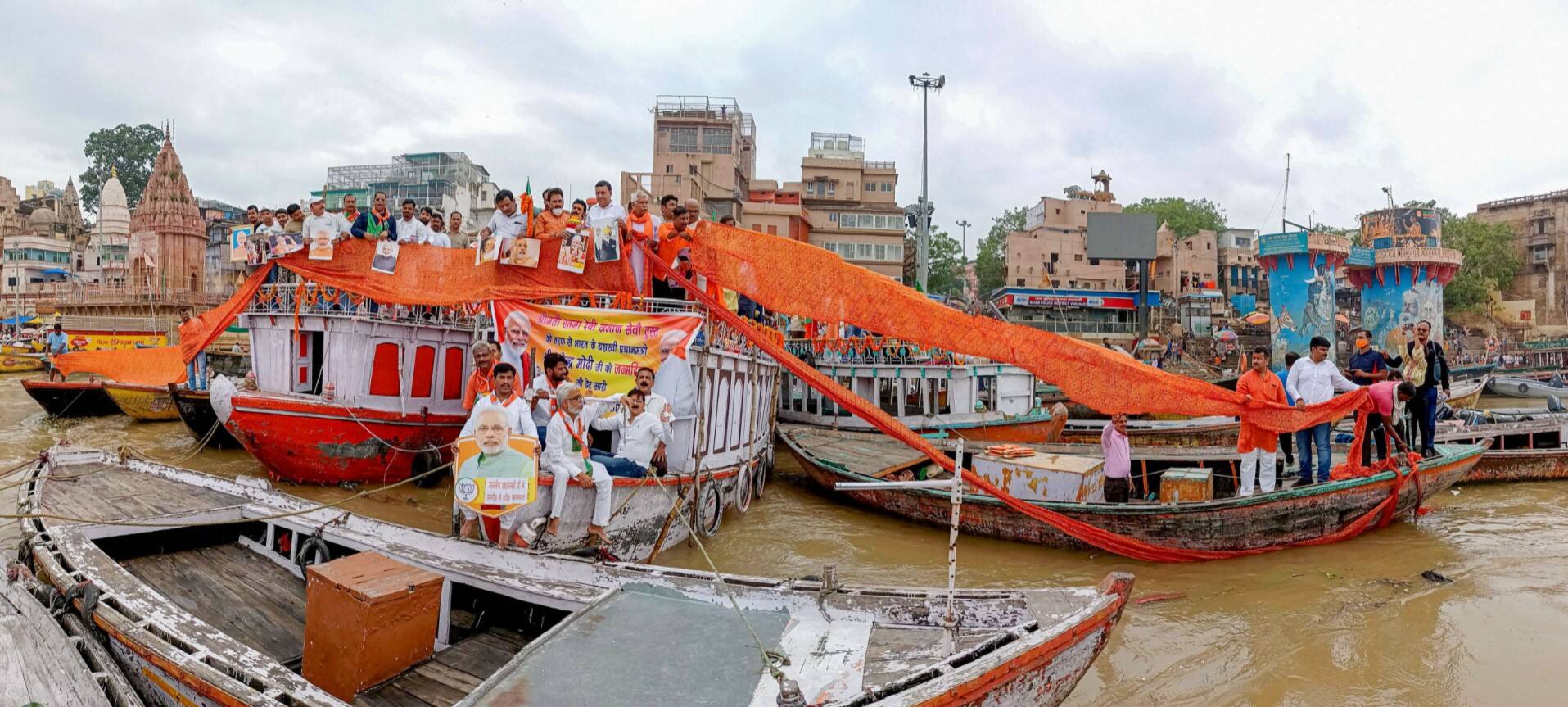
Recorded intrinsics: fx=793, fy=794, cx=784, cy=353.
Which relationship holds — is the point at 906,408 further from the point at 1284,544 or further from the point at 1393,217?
the point at 1393,217

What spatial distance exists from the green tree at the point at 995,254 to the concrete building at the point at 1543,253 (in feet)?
108

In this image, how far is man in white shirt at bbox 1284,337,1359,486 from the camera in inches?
369

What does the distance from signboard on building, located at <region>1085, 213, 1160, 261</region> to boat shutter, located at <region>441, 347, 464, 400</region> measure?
37.3m

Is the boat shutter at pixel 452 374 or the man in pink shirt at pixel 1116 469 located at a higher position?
the boat shutter at pixel 452 374

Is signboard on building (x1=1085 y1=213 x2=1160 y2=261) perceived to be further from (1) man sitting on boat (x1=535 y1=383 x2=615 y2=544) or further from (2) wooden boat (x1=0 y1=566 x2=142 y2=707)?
(2) wooden boat (x1=0 y1=566 x2=142 y2=707)

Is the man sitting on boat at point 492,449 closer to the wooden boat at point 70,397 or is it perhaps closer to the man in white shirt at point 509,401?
the man in white shirt at point 509,401

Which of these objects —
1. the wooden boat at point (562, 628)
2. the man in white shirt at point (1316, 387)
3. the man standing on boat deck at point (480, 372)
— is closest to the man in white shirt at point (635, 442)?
the man standing on boat deck at point (480, 372)

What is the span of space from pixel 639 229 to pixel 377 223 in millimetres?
5965

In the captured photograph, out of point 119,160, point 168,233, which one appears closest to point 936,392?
point 168,233

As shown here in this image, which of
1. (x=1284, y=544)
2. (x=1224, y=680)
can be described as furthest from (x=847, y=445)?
(x=1224, y=680)


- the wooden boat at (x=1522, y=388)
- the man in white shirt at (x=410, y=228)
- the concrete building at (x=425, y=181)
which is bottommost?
the wooden boat at (x=1522, y=388)

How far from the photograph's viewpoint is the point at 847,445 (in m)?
15.0

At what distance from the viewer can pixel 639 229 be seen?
31.4 feet

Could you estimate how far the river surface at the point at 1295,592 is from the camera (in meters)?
6.44
